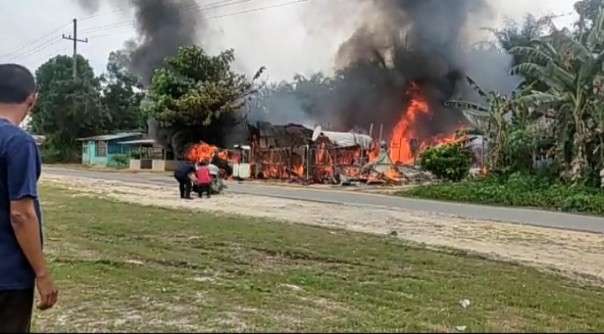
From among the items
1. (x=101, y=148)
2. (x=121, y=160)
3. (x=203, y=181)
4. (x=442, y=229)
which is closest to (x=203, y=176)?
(x=203, y=181)

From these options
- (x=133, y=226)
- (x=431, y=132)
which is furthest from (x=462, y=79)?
(x=133, y=226)

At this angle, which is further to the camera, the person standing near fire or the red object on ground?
the red object on ground

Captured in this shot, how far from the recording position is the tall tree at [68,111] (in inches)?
1875

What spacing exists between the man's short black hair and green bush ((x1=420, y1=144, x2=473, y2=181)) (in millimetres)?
21495

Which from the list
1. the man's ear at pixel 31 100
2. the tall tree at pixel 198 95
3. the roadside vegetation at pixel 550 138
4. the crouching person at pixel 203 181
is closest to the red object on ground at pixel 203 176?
the crouching person at pixel 203 181

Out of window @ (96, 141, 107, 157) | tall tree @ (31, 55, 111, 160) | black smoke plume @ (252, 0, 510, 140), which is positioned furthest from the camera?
tall tree @ (31, 55, 111, 160)

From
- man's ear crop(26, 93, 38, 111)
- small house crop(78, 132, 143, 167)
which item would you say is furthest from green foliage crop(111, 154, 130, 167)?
man's ear crop(26, 93, 38, 111)

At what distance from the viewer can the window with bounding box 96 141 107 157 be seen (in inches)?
1839

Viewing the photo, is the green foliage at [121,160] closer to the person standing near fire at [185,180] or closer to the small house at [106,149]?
the small house at [106,149]

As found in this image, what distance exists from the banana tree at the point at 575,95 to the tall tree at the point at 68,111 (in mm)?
37366

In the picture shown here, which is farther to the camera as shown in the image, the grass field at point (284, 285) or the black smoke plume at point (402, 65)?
the black smoke plume at point (402, 65)

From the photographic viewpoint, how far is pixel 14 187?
7.70ft

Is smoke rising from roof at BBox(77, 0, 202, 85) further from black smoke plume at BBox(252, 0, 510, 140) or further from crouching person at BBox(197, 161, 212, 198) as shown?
crouching person at BBox(197, 161, 212, 198)

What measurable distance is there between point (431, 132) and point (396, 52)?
5.22m
